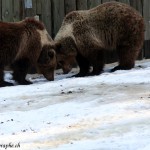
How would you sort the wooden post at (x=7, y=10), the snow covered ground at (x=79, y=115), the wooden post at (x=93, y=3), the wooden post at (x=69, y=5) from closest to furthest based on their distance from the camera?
the snow covered ground at (x=79, y=115)
the wooden post at (x=7, y=10)
the wooden post at (x=69, y=5)
the wooden post at (x=93, y=3)

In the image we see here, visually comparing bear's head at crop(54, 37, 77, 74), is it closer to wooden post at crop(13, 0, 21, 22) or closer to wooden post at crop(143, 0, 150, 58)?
wooden post at crop(13, 0, 21, 22)

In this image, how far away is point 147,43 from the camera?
12664 millimetres

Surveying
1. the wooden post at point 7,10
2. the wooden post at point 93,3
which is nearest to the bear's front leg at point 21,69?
the wooden post at point 7,10

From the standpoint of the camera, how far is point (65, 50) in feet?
35.2

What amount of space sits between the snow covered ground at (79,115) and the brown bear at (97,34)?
68.0 inches

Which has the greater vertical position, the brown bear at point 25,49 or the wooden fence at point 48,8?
the wooden fence at point 48,8

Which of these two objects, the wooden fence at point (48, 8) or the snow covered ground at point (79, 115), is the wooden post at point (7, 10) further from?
the snow covered ground at point (79, 115)

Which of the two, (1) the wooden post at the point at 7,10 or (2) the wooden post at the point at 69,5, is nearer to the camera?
(1) the wooden post at the point at 7,10

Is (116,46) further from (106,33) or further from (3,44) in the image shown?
(3,44)

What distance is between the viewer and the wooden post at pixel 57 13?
11.7 m

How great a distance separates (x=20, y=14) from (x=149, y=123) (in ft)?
20.9

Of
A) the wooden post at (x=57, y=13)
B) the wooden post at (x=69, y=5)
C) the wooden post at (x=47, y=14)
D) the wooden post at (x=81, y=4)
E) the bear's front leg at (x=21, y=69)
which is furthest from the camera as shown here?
the wooden post at (x=81, y=4)

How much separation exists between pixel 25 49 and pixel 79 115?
395 cm

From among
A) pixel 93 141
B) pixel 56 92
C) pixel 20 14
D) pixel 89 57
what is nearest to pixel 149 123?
pixel 93 141
